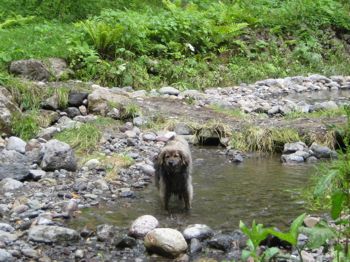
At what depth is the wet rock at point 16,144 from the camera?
→ 919 cm

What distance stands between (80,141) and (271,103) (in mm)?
6024

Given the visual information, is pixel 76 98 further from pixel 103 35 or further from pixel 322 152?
pixel 322 152

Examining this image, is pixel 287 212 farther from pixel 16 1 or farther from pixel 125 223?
pixel 16 1

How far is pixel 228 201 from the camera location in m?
7.47

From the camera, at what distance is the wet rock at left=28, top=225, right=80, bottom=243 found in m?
5.84

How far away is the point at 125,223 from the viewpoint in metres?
6.56

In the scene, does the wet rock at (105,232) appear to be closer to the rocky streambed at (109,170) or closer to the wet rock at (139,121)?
the rocky streambed at (109,170)

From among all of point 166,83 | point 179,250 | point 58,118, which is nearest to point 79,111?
point 58,118

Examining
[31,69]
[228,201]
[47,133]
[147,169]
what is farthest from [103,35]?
[228,201]

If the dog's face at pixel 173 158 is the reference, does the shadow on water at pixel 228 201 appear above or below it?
below

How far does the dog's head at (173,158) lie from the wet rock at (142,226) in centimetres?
80

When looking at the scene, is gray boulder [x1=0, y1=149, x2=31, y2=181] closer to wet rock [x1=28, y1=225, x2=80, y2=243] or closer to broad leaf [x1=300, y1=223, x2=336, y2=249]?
wet rock [x1=28, y1=225, x2=80, y2=243]

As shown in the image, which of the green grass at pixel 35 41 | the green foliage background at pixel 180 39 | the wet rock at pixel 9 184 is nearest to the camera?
the wet rock at pixel 9 184

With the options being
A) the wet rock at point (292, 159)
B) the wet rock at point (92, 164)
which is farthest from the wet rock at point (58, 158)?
the wet rock at point (292, 159)
